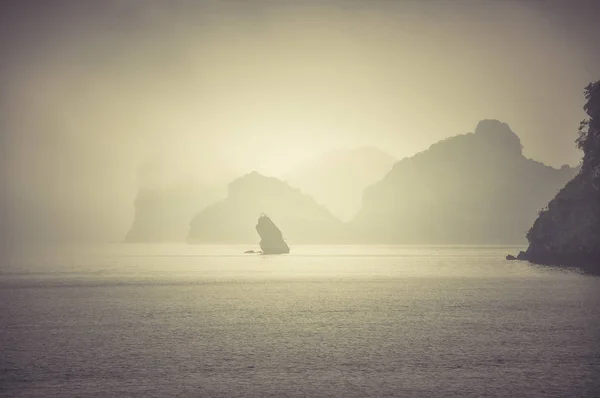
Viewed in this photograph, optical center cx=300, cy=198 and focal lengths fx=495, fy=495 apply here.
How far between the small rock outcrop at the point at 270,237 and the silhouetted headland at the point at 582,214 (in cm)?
9435

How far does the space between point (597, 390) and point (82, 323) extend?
34358 millimetres

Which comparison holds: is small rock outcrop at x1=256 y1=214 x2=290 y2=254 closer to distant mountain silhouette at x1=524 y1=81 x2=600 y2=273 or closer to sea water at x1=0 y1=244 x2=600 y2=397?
distant mountain silhouette at x1=524 y1=81 x2=600 y2=273

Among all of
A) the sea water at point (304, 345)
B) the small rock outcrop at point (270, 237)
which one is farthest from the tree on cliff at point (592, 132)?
the small rock outcrop at point (270, 237)

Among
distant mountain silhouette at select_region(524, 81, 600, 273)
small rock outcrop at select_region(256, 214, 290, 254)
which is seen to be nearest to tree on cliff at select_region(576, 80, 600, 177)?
distant mountain silhouette at select_region(524, 81, 600, 273)

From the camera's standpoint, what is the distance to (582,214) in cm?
9281

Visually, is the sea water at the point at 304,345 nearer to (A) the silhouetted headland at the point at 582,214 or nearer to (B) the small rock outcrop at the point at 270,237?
(A) the silhouetted headland at the point at 582,214

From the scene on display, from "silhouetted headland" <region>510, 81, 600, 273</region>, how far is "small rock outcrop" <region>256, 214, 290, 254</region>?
310ft

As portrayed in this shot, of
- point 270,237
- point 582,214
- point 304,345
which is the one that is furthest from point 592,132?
point 270,237

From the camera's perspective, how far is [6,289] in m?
66.8

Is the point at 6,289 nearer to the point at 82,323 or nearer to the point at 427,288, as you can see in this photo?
the point at 82,323

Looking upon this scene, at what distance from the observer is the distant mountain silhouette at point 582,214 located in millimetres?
89938

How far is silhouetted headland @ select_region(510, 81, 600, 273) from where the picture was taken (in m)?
89.9

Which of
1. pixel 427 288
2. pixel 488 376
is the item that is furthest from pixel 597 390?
pixel 427 288

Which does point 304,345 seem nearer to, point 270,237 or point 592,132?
point 592,132
